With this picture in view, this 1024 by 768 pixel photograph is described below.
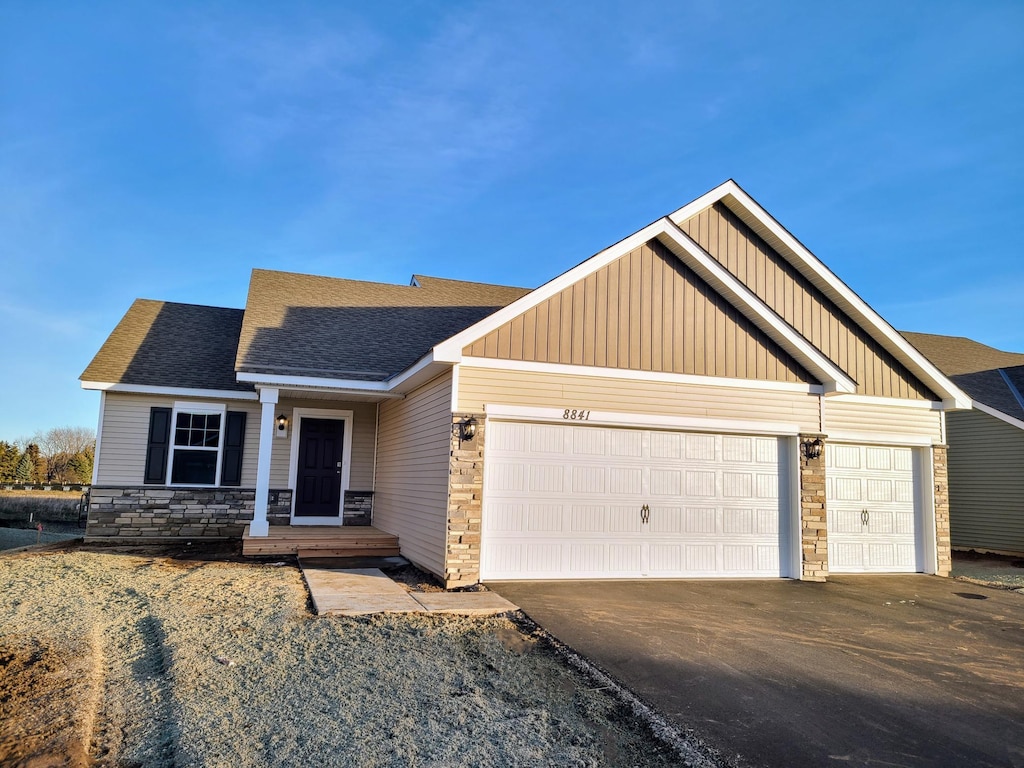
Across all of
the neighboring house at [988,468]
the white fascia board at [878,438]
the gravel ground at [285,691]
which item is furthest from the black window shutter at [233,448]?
the neighboring house at [988,468]

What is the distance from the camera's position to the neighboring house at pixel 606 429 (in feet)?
28.3

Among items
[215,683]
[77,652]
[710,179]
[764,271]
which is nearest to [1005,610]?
[764,271]

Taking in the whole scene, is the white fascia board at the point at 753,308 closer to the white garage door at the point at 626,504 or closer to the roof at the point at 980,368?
the white garage door at the point at 626,504

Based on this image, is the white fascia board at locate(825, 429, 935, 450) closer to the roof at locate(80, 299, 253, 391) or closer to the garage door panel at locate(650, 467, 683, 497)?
the garage door panel at locate(650, 467, 683, 497)

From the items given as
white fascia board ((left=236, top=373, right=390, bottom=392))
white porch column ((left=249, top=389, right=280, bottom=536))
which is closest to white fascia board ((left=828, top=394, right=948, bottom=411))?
white fascia board ((left=236, top=373, right=390, bottom=392))

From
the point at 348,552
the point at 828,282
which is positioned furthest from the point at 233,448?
the point at 828,282

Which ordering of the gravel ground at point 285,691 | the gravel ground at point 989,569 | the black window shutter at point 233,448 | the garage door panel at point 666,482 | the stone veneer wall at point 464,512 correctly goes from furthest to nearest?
the black window shutter at point 233,448 < the gravel ground at point 989,569 < the garage door panel at point 666,482 < the stone veneer wall at point 464,512 < the gravel ground at point 285,691

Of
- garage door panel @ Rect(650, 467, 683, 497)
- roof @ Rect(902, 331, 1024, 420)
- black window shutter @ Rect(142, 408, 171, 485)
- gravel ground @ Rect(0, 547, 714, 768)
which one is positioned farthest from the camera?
A: roof @ Rect(902, 331, 1024, 420)

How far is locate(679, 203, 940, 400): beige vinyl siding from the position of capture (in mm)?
10367

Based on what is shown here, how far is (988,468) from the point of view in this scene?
1409 centimetres

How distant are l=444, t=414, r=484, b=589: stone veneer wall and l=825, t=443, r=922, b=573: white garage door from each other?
5.66m

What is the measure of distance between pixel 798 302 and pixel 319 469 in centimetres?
924

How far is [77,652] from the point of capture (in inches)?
203

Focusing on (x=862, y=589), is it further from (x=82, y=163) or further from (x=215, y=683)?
(x=82, y=163)
